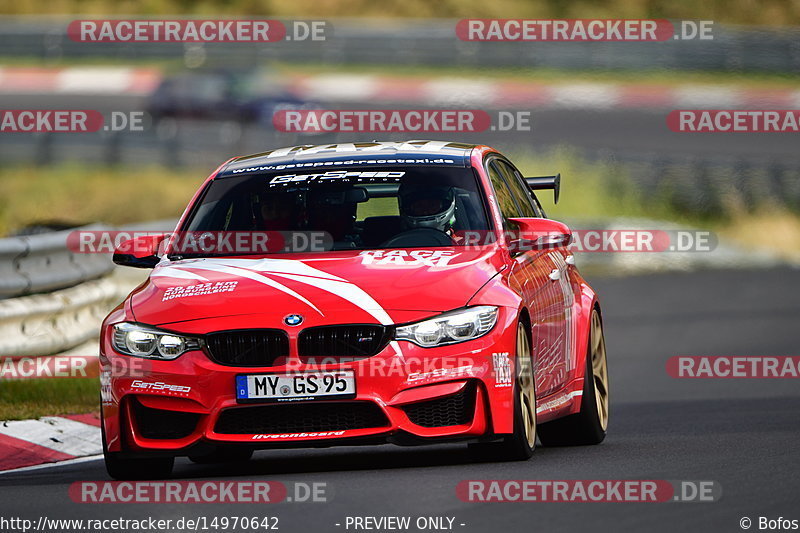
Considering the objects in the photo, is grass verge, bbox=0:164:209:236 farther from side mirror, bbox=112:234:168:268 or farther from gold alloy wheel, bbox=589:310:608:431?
side mirror, bbox=112:234:168:268

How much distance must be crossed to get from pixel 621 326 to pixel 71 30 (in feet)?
88.3

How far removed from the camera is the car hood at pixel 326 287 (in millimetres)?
8008

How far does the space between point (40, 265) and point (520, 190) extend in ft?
13.1

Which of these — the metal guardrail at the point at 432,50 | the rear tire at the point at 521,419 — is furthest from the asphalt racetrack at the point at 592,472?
the metal guardrail at the point at 432,50

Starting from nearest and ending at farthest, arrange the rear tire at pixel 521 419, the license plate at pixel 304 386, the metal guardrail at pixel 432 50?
the license plate at pixel 304 386 < the rear tire at pixel 521 419 < the metal guardrail at pixel 432 50

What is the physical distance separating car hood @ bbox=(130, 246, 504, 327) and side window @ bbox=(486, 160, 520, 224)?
0.61m

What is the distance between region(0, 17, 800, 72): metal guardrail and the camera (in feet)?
118

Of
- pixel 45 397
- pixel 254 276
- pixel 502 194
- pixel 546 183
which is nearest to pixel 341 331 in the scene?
pixel 254 276

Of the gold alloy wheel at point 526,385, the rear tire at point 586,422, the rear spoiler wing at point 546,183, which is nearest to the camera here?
the gold alloy wheel at point 526,385

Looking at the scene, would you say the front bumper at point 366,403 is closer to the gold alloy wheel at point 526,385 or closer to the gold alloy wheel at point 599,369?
the gold alloy wheel at point 526,385

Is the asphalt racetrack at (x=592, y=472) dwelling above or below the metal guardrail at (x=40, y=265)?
below

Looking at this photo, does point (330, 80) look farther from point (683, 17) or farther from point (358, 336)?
point (358, 336)

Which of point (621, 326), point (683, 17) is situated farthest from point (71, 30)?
point (621, 326)

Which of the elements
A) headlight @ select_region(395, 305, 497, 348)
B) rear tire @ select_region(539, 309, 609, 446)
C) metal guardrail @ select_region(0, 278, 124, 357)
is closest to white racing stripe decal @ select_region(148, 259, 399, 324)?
headlight @ select_region(395, 305, 497, 348)
